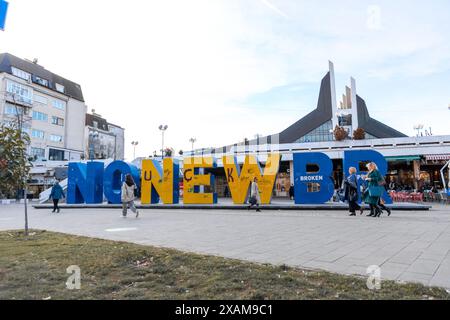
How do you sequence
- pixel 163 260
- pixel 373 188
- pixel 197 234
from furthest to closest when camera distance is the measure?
pixel 373 188 < pixel 197 234 < pixel 163 260

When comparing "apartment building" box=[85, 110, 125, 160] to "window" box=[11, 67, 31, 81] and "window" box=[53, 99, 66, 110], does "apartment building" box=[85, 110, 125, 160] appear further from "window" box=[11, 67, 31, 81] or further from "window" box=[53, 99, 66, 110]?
"window" box=[11, 67, 31, 81]

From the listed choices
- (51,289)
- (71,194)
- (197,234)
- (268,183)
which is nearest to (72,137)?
(71,194)

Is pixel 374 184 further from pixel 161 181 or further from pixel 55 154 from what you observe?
pixel 55 154

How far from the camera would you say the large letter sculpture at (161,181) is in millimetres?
18766

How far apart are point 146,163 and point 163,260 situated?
590 inches

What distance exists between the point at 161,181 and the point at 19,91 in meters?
34.7

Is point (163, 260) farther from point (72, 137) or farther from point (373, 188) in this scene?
point (72, 137)

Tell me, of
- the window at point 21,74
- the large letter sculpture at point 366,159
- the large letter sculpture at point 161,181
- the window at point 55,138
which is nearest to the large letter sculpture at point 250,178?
the large letter sculpture at point 161,181

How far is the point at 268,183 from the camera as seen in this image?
17469 millimetres

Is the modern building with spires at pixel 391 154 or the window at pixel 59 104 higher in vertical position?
the window at pixel 59 104

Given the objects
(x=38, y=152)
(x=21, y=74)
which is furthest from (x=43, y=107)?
(x=38, y=152)

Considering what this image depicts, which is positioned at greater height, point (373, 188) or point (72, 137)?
point (72, 137)

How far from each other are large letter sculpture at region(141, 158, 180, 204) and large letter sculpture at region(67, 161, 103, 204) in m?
3.29

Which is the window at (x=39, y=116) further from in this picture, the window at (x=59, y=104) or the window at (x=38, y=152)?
the window at (x=38, y=152)
